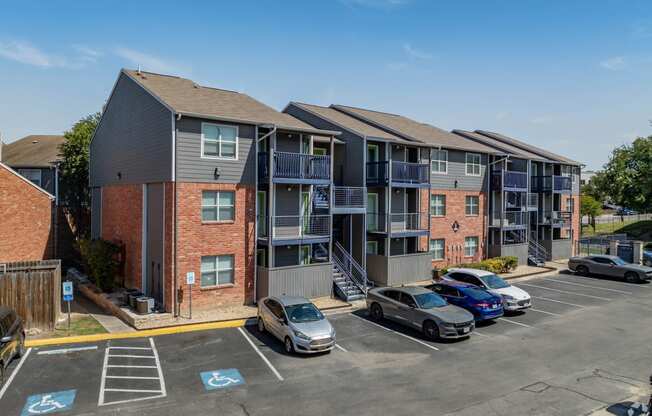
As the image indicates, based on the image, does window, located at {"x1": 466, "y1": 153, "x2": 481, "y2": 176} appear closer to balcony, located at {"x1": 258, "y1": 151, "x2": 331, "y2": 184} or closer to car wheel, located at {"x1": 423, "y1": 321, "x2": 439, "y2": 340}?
balcony, located at {"x1": 258, "y1": 151, "x2": 331, "y2": 184}

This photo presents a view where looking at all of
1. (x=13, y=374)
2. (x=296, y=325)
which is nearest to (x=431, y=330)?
(x=296, y=325)

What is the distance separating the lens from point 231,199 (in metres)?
21.2

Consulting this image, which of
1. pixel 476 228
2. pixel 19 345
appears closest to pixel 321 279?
pixel 19 345

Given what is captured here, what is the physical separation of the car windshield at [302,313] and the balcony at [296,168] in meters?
6.74

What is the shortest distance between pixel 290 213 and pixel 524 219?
68.6 feet

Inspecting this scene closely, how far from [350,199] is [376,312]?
6965 millimetres

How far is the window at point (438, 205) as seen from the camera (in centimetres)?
3011

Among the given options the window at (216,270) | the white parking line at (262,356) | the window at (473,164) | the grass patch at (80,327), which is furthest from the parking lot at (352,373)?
the window at (473,164)

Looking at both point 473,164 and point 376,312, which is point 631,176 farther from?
point 376,312

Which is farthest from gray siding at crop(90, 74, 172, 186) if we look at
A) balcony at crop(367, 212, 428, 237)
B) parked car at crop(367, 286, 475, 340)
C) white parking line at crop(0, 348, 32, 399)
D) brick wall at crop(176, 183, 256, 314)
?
balcony at crop(367, 212, 428, 237)

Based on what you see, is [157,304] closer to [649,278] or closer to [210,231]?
[210,231]

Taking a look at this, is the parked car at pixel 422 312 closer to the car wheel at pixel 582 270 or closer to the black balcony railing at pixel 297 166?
the black balcony railing at pixel 297 166

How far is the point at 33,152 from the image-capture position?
126 ft

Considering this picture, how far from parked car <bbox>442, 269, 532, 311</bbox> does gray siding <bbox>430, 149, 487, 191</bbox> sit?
801 centimetres
